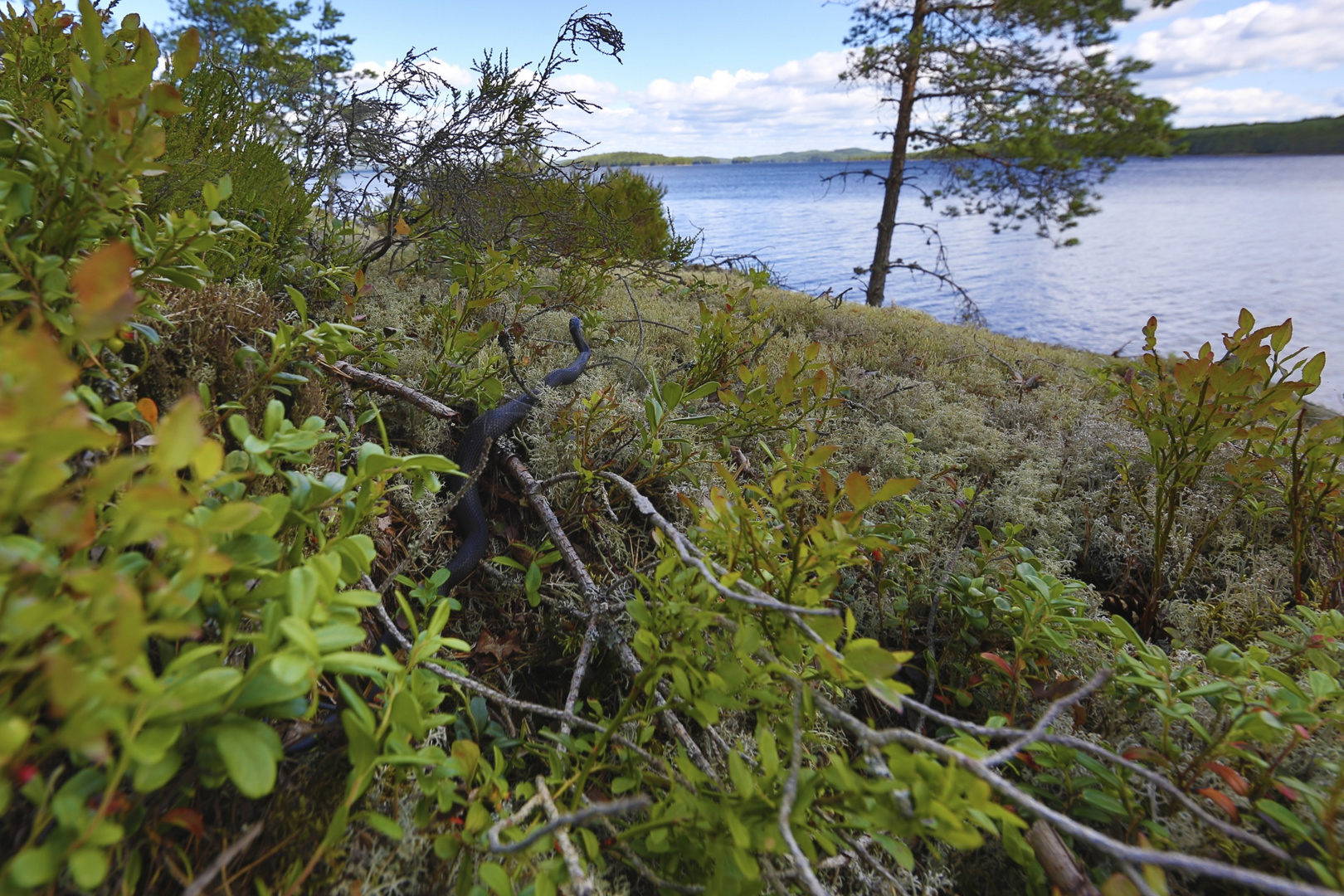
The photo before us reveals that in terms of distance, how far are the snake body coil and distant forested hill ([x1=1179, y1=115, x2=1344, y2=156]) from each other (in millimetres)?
107206

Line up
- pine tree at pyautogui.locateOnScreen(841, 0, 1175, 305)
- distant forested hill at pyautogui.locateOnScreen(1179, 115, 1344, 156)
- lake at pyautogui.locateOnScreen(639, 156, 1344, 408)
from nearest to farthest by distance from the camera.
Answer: pine tree at pyautogui.locateOnScreen(841, 0, 1175, 305) < lake at pyautogui.locateOnScreen(639, 156, 1344, 408) < distant forested hill at pyautogui.locateOnScreen(1179, 115, 1344, 156)

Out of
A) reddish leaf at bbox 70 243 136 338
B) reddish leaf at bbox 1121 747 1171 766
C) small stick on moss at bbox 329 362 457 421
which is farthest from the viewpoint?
small stick on moss at bbox 329 362 457 421

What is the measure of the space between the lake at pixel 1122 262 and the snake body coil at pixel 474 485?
12.3ft

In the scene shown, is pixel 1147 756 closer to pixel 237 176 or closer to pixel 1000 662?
pixel 1000 662

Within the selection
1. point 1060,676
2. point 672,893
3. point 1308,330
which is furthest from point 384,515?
point 1308,330

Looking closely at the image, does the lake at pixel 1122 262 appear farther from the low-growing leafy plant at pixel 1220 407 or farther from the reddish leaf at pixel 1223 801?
the reddish leaf at pixel 1223 801

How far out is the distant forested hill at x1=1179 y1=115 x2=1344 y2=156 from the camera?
3033 inches

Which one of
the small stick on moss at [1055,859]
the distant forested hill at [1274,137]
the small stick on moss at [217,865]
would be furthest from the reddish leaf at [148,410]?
the distant forested hill at [1274,137]

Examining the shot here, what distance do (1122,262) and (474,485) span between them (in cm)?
2751

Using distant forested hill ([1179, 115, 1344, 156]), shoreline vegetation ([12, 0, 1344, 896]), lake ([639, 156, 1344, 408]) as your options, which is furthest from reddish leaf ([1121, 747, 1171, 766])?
distant forested hill ([1179, 115, 1344, 156])

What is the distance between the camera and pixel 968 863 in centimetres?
115

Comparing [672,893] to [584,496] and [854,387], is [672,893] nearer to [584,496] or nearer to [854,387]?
[584,496]

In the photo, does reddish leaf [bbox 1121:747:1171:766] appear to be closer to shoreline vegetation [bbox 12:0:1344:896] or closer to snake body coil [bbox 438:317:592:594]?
shoreline vegetation [bbox 12:0:1344:896]

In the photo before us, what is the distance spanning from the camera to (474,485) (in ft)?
5.76
